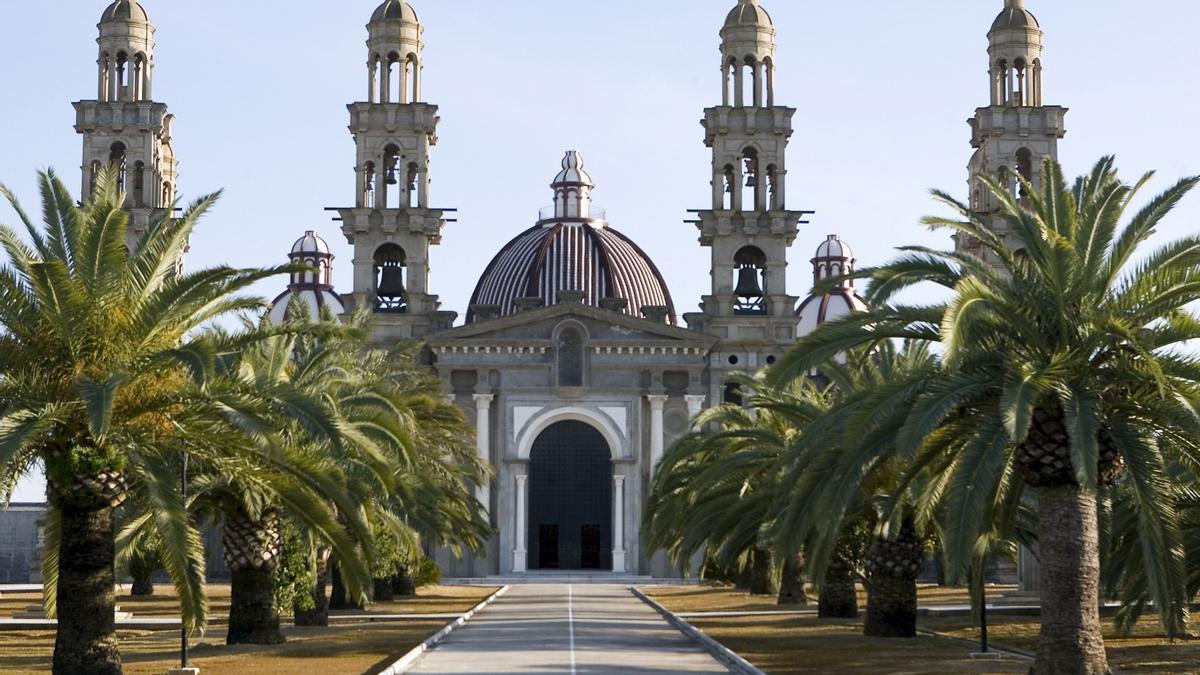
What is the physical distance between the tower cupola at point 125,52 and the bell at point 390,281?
1180 centimetres

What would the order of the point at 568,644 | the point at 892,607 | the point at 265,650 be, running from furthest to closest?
1. the point at 892,607
2. the point at 568,644
3. the point at 265,650

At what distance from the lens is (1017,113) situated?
76.8 m

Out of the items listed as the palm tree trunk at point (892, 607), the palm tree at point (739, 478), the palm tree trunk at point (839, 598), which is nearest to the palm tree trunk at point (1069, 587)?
the palm tree at point (739, 478)

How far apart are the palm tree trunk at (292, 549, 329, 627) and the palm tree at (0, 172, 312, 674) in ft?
50.0

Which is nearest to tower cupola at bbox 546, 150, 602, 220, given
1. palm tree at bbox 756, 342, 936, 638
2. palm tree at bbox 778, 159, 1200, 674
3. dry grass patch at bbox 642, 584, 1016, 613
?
dry grass patch at bbox 642, 584, 1016, 613

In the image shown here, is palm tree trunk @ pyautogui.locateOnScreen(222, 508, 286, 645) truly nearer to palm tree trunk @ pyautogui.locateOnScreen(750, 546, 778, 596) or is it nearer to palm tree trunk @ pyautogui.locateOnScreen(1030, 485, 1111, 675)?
palm tree trunk @ pyautogui.locateOnScreen(1030, 485, 1111, 675)

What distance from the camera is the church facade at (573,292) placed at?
3039 inches

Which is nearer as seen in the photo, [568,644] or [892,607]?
[568,644]

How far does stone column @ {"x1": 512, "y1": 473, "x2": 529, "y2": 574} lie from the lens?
3095 inches

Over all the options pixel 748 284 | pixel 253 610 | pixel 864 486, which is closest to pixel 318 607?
pixel 253 610

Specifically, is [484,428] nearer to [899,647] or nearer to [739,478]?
[739,478]

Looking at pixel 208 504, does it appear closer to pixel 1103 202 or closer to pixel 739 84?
pixel 1103 202

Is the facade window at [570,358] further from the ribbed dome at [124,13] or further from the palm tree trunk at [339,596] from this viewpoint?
the palm tree trunk at [339,596]

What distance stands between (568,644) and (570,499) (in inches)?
1915
